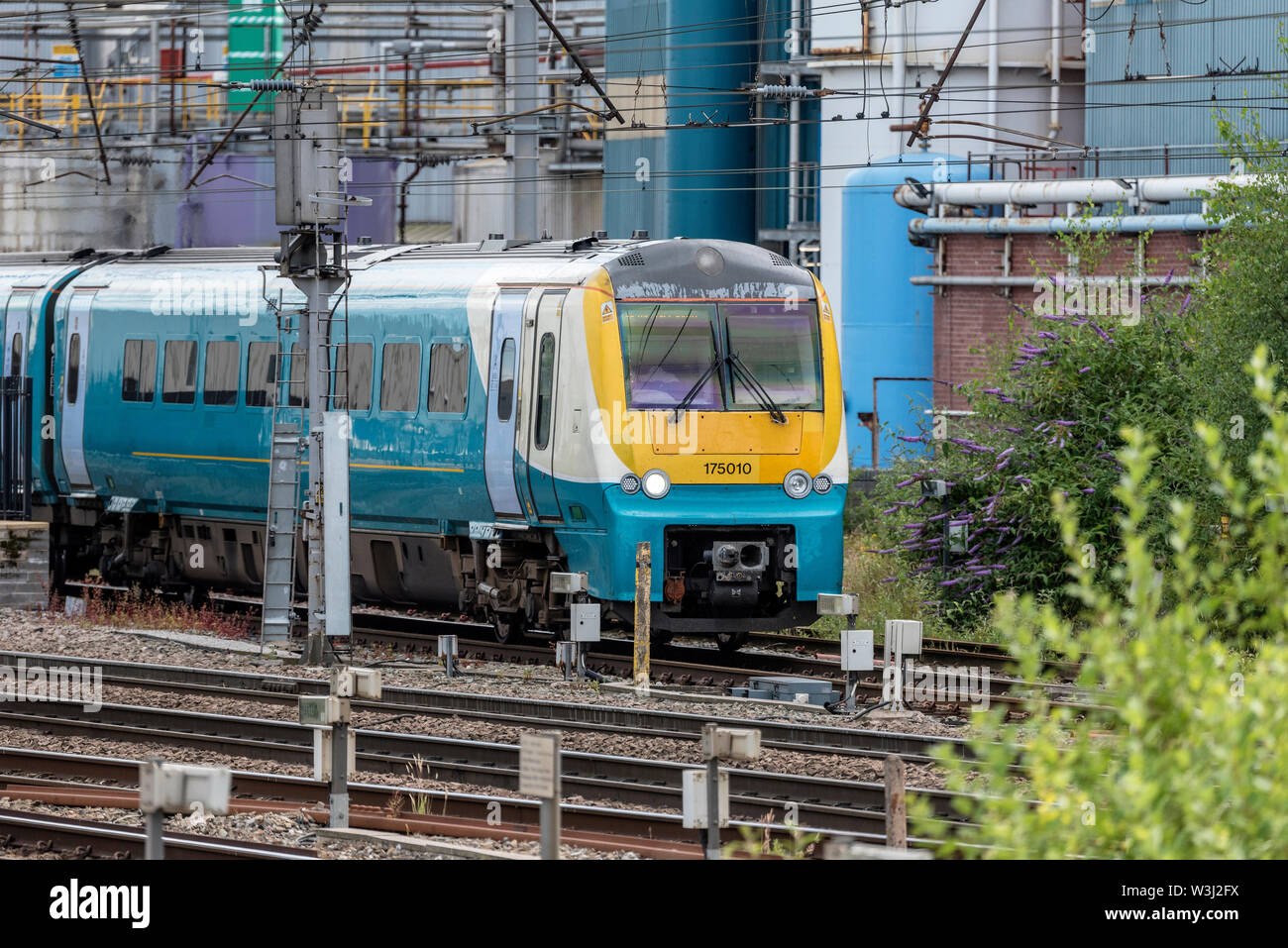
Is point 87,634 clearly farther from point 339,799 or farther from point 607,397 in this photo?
point 339,799

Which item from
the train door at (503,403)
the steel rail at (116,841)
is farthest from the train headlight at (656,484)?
the steel rail at (116,841)

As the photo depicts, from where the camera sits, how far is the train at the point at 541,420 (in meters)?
16.5

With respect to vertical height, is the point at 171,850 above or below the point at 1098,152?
below

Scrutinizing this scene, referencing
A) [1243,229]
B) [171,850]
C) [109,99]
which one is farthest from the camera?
[109,99]

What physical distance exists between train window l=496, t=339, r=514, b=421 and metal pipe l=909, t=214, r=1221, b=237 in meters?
7.26

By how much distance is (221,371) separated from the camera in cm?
2028

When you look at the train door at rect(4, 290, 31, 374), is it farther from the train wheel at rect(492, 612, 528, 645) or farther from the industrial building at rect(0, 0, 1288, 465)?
the train wheel at rect(492, 612, 528, 645)

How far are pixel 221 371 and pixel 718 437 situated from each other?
6.13 metres

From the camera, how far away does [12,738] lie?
14.1 metres

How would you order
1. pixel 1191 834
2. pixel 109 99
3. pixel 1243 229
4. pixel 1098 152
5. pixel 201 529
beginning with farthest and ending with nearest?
pixel 109 99 → pixel 1098 152 → pixel 201 529 → pixel 1243 229 → pixel 1191 834

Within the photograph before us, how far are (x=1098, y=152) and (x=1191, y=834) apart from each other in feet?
90.5

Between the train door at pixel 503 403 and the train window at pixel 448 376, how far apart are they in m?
0.38

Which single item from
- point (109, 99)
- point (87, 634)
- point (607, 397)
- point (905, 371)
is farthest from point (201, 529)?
point (109, 99)

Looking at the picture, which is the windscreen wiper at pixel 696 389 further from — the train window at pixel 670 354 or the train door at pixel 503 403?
the train door at pixel 503 403
